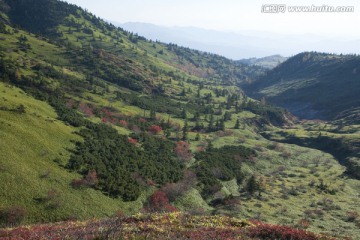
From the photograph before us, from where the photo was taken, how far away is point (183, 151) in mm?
122688

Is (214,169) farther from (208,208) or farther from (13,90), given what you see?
(13,90)

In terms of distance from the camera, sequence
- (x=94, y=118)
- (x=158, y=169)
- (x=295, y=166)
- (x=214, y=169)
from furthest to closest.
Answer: (x=295, y=166), (x=94, y=118), (x=214, y=169), (x=158, y=169)

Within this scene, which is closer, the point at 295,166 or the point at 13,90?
the point at 13,90

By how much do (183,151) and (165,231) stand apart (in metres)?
99.3

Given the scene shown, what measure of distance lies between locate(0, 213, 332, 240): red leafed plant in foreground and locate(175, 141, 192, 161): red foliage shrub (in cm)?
8524

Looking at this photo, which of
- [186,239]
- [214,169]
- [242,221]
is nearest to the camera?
[186,239]

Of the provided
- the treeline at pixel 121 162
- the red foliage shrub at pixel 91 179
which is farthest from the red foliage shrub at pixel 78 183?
the treeline at pixel 121 162

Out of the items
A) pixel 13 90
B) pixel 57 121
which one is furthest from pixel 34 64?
pixel 57 121

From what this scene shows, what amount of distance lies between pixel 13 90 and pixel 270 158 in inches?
4186

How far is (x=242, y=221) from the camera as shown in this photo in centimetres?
3134

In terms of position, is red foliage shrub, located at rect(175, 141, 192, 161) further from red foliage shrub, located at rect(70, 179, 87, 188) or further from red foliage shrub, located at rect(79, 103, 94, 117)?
red foliage shrub, located at rect(70, 179, 87, 188)

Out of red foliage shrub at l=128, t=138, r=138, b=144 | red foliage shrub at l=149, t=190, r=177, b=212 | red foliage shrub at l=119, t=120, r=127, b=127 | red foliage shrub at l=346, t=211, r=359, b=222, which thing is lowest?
red foliage shrub at l=149, t=190, r=177, b=212

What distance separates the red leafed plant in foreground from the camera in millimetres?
21375

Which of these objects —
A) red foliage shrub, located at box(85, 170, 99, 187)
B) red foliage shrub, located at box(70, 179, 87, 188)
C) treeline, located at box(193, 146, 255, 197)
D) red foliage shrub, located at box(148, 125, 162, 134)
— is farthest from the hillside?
red foliage shrub, located at box(148, 125, 162, 134)
